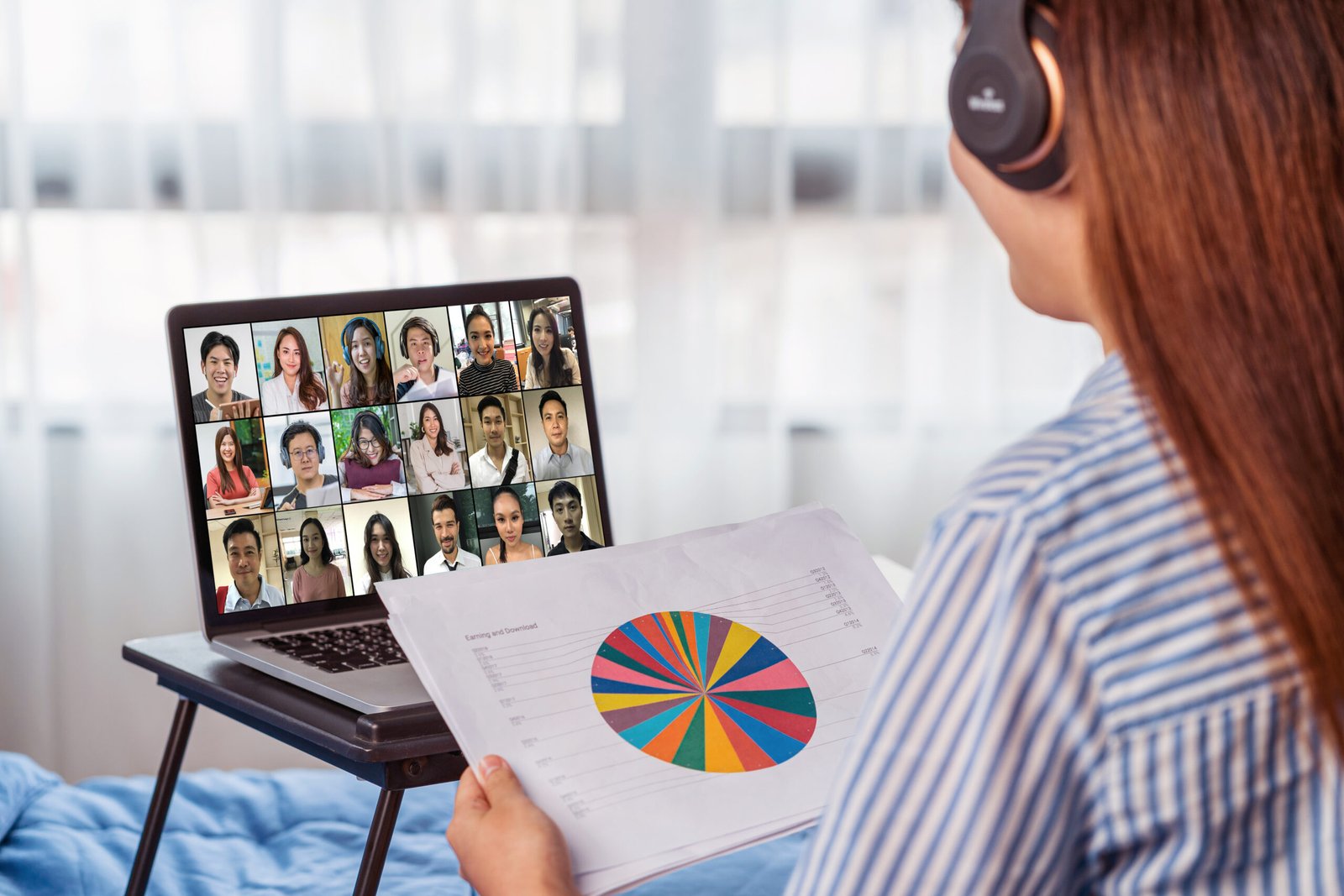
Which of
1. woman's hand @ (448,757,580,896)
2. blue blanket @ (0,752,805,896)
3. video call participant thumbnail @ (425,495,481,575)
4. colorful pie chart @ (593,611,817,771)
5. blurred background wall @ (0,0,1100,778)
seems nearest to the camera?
woman's hand @ (448,757,580,896)

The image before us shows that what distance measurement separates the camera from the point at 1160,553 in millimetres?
371

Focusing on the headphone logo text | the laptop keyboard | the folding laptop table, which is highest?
the headphone logo text

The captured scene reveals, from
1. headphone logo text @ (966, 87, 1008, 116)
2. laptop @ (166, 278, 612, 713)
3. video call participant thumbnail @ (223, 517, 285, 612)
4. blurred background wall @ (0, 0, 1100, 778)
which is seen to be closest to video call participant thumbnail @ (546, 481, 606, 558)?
laptop @ (166, 278, 612, 713)

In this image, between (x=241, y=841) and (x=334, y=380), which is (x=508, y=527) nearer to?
(x=334, y=380)

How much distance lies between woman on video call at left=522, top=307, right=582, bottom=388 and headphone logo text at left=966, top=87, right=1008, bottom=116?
0.57 m

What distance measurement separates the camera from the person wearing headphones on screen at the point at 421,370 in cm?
96

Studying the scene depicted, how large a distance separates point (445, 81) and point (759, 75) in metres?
0.45

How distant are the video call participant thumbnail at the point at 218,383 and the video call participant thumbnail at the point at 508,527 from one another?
20 cm

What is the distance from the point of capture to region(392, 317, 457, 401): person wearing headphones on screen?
0.96 m

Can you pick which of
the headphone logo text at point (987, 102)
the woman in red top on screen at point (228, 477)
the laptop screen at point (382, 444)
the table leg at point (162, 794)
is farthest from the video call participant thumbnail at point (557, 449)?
the headphone logo text at point (987, 102)

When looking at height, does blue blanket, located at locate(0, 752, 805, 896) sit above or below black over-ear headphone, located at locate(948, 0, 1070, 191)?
below

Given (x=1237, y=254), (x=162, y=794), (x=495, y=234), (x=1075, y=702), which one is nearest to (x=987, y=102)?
(x=1237, y=254)

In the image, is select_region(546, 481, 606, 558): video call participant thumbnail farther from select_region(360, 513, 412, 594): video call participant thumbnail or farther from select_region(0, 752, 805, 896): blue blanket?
select_region(0, 752, 805, 896): blue blanket

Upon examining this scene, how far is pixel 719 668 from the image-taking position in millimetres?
688
